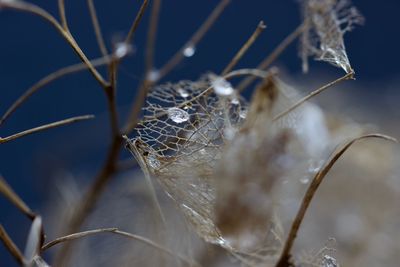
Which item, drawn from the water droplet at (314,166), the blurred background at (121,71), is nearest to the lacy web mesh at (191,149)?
the water droplet at (314,166)

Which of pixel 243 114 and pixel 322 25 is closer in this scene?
pixel 243 114

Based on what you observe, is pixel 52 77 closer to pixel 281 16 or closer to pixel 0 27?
pixel 0 27

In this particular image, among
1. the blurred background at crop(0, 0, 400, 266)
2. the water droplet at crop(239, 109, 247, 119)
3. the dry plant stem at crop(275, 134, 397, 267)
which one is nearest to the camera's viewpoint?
the dry plant stem at crop(275, 134, 397, 267)

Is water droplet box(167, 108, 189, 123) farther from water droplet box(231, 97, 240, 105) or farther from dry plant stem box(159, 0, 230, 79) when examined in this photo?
dry plant stem box(159, 0, 230, 79)

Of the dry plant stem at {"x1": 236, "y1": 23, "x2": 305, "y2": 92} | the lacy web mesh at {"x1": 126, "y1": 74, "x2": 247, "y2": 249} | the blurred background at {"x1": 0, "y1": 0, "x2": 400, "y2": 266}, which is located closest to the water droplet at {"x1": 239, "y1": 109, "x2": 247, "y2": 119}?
the lacy web mesh at {"x1": 126, "y1": 74, "x2": 247, "y2": 249}

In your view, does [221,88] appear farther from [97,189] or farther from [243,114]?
[97,189]

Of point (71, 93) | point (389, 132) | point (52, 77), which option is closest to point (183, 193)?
point (52, 77)

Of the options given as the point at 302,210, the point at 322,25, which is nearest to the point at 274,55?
the point at 322,25
